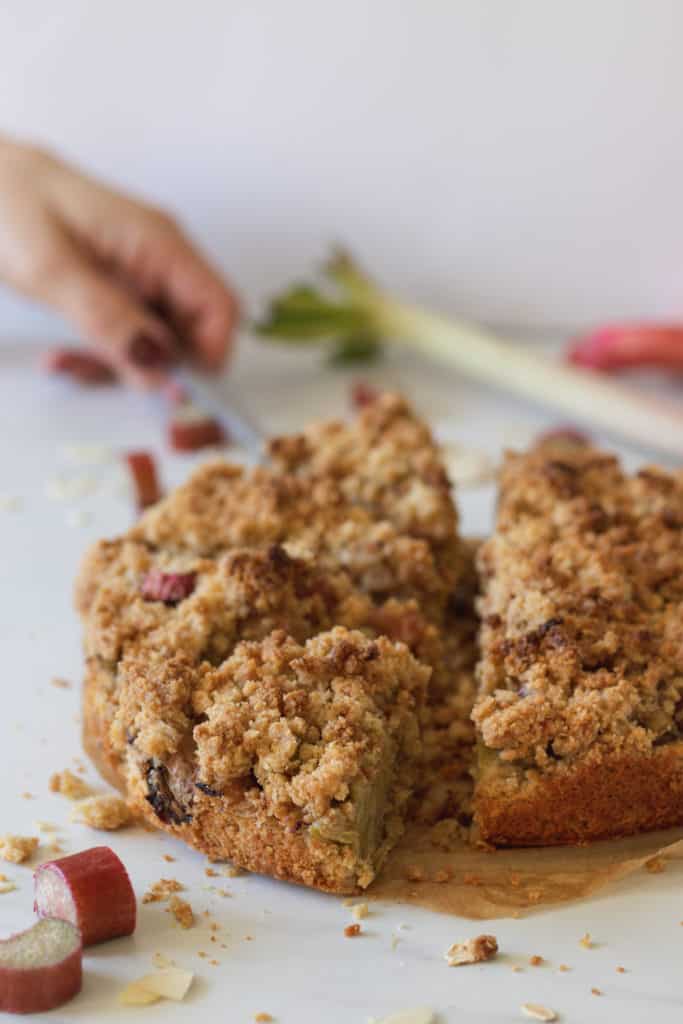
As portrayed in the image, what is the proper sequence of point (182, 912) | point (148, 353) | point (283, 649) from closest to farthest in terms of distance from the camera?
point (182, 912) → point (283, 649) → point (148, 353)

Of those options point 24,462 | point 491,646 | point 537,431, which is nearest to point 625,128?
point 537,431

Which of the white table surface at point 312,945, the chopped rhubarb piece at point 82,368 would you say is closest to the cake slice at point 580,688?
the white table surface at point 312,945

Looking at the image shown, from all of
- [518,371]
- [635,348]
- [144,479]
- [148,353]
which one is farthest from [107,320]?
[635,348]

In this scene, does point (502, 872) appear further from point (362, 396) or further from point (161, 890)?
point (362, 396)

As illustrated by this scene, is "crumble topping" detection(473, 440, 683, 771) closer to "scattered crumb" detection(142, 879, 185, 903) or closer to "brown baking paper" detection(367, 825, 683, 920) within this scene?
"brown baking paper" detection(367, 825, 683, 920)

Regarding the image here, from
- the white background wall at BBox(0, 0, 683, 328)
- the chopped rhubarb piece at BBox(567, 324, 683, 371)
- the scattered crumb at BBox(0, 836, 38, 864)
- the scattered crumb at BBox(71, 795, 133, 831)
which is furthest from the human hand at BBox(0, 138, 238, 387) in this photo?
the scattered crumb at BBox(0, 836, 38, 864)
